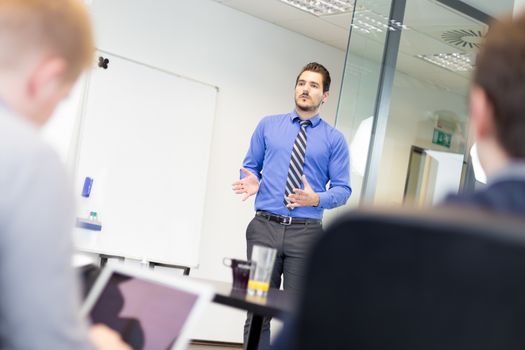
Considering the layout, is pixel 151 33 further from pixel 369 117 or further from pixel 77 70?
pixel 77 70

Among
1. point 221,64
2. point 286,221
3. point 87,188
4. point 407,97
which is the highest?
point 221,64

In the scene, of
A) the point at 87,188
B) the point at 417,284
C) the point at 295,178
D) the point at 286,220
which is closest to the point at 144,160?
the point at 87,188

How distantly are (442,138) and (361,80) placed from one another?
2.69 ft

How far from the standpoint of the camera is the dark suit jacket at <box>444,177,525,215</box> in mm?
825

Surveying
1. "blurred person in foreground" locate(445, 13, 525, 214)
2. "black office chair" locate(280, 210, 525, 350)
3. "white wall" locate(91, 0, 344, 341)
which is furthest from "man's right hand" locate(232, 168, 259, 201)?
"black office chair" locate(280, 210, 525, 350)

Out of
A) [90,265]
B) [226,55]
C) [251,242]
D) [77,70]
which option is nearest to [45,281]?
[77,70]

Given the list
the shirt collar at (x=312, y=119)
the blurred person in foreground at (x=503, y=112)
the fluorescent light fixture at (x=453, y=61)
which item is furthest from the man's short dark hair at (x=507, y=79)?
the fluorescent light fixture at (x=453, y=61)

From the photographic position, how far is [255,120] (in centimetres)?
653

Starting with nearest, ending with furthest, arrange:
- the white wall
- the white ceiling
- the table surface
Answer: the table surface
the white ceiling
the white wall

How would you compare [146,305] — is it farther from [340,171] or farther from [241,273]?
[340,171]

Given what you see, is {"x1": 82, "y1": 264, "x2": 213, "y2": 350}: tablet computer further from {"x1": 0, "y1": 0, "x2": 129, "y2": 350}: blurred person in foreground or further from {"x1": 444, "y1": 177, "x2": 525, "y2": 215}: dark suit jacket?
{"x1": 444, "y1": 177, "x2": 525, "y2": 215}: dark suit jacket

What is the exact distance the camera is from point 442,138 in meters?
5.31

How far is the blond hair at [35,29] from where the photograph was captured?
1050 millimetres

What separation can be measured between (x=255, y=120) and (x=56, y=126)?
277cm
